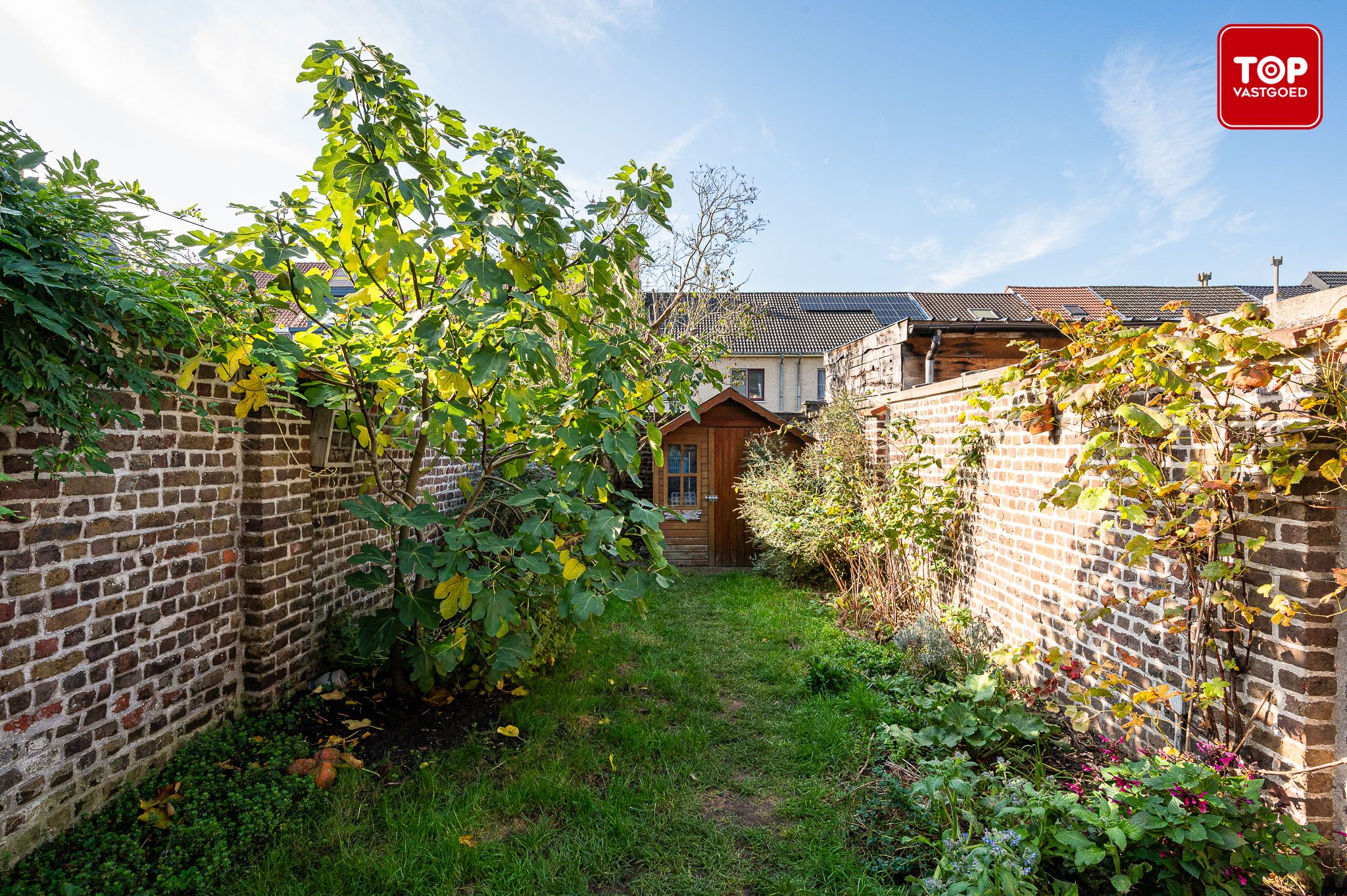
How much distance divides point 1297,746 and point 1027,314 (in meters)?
24.9

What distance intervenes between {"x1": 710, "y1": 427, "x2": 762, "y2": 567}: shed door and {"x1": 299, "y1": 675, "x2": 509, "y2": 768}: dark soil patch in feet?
20.6

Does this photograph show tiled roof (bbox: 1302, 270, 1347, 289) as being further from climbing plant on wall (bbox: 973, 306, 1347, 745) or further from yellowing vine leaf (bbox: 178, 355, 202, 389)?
yellowing vine leaf (bbox: 178, 355, 202, 389)

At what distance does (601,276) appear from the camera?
3.29m

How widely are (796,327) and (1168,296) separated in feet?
49.7

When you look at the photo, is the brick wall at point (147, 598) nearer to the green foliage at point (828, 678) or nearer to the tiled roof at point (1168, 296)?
the green foliage at point (828, 678)

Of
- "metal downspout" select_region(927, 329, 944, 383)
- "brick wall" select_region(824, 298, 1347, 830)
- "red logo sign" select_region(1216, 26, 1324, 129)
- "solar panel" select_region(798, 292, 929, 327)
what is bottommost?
"brick wall" select_region(824, 298, 1347, 830)

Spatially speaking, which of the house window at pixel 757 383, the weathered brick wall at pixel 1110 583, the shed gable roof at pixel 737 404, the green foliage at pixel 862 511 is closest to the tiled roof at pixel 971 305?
the house window at pixel 757 383

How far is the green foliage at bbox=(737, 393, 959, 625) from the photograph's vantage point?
5609 mm

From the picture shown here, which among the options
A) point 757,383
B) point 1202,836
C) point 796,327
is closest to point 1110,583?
point 1202,836

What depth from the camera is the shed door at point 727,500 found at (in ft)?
33.0

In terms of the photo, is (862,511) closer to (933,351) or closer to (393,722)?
(933,351)

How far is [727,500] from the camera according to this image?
1016 cm

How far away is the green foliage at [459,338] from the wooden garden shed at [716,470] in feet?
21.1

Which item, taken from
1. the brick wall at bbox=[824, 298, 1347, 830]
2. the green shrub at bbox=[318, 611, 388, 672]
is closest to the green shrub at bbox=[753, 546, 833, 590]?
the brick wall at bbox=[824, 298, 1347, 830]
